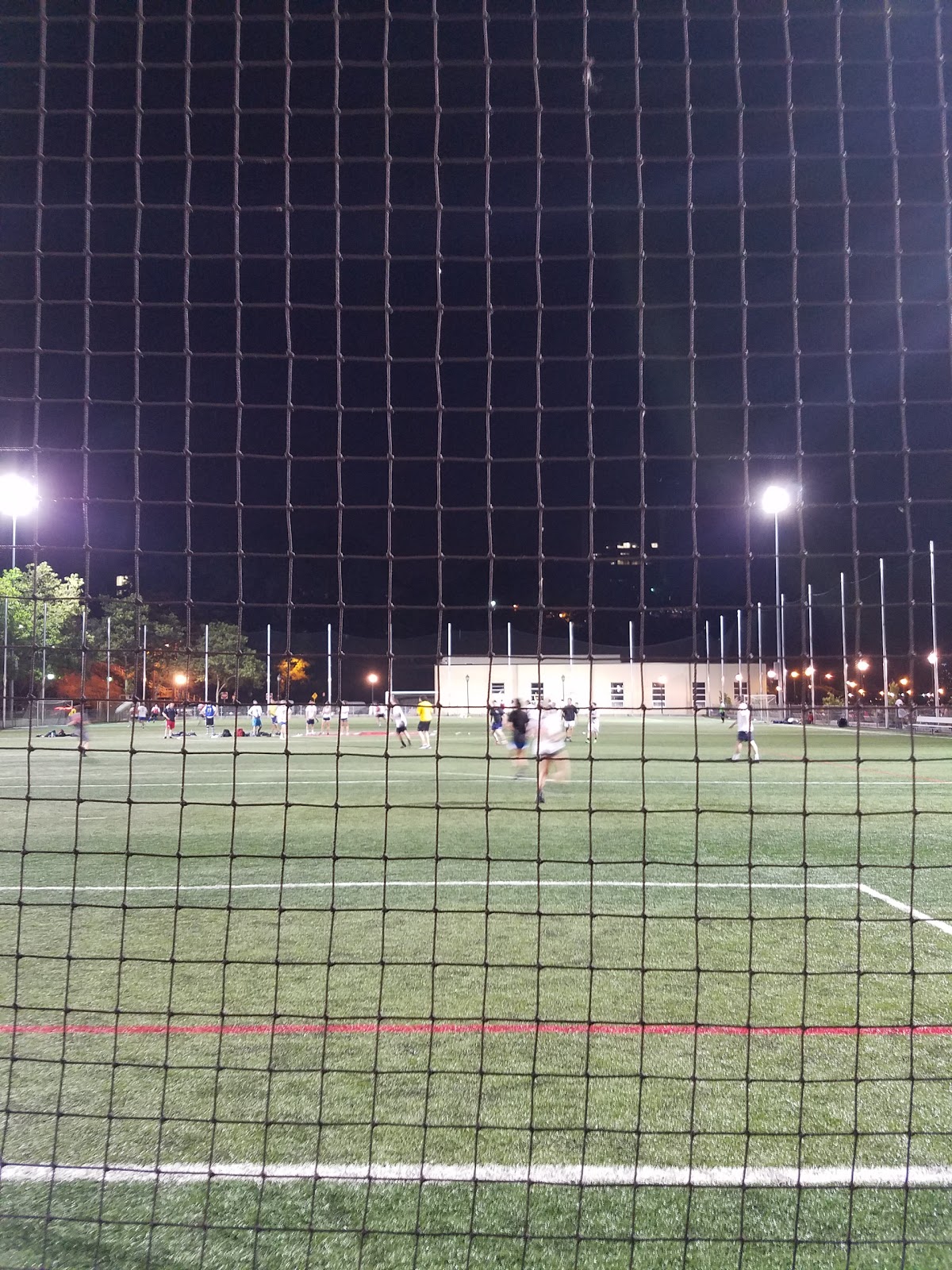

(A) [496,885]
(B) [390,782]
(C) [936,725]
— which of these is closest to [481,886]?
(A) [496,885]

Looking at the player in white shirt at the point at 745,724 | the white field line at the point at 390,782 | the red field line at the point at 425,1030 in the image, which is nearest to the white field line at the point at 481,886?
the red field line at the point at 425,1030

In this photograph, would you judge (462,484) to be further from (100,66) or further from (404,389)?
(100,66)

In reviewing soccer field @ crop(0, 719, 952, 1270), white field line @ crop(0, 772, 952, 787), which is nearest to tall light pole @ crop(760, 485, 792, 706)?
soccer field @ crop(0, 719, 952, 1270)

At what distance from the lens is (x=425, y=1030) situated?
12.5ft

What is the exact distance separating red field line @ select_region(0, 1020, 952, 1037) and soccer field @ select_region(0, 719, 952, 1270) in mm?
18

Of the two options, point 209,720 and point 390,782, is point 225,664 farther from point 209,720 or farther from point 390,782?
point 390,782

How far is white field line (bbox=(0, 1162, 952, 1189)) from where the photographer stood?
2.73 meters

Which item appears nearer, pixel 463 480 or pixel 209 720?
pixel 463 480

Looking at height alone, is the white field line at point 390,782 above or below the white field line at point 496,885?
above

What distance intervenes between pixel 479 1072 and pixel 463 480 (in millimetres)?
3052

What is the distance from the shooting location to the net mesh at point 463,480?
9.09 feet

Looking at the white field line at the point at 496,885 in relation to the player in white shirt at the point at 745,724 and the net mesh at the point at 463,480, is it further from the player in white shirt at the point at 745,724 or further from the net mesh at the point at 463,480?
the player in white shirt at the point at 745,724

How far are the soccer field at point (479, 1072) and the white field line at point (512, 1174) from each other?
1 cm

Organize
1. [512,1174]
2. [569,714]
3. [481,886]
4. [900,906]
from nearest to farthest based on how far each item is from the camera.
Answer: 1. [512,1174]
2. [900,906]
3. [481,886]
4. [569,714]
